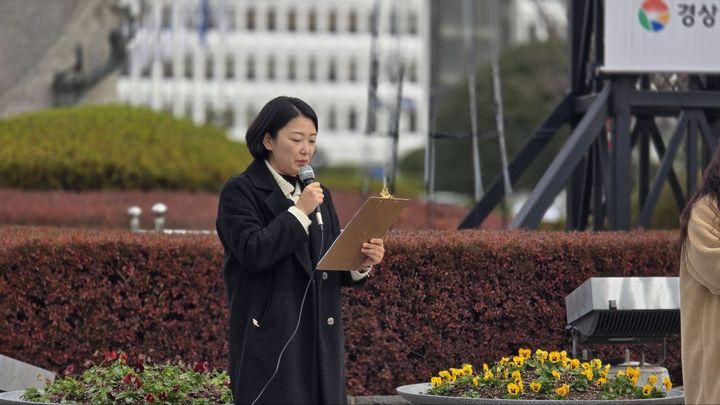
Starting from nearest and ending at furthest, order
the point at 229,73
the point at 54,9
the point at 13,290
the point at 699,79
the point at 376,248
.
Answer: the point at 376,248 < the point at 13,290 < the point at 699,79 < the point at 54,9 < the point at 229,73

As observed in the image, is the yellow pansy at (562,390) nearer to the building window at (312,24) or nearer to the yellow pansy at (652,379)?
the yellow pansy at (652,379)

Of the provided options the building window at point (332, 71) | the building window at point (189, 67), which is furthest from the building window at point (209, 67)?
the building window at point (332, 71)

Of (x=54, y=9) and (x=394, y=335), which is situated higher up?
(x=54, y=9)

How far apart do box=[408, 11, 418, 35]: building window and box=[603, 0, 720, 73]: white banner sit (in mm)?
91797

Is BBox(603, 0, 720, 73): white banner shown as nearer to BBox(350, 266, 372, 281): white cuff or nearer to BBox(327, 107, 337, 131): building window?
BBox(350, 266, 372, 281): white cuff

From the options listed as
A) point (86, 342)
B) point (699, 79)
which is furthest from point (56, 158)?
point (86, 342)

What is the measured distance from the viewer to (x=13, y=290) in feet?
37.7

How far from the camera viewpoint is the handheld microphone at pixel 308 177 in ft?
24.4

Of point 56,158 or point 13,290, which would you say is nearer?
point 13,290

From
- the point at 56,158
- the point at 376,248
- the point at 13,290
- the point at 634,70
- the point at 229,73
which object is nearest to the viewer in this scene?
the point at 376,248

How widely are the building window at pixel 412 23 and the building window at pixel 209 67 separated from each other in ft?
38.8

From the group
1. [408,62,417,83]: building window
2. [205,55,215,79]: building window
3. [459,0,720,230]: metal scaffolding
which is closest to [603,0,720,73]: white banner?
[459,0,720,230]: metal scaffolding

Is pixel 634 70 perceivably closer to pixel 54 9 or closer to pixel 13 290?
pixel 13 290

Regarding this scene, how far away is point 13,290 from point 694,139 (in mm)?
5676
